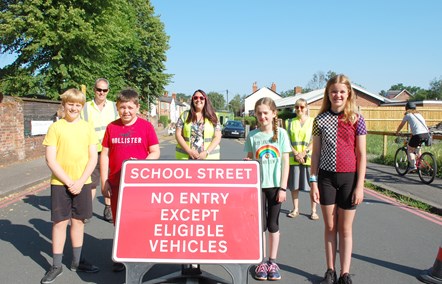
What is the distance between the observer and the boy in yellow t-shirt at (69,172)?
149 inches

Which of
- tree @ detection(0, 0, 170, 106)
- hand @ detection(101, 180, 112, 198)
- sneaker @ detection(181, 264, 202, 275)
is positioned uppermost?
tree @ detection(0, 0, 170, 106)

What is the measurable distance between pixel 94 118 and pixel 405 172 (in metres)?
7.68

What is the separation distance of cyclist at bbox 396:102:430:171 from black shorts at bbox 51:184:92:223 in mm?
7579

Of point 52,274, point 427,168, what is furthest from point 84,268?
point 427,168

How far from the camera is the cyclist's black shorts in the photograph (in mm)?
8812

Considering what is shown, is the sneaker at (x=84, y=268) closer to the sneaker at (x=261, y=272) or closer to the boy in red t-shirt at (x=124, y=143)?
the boy in red t-shirt at (x=124, y=143)

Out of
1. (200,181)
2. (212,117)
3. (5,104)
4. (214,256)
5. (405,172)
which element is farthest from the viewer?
(5,104)

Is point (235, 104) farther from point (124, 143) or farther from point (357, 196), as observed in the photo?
point (357, 196)

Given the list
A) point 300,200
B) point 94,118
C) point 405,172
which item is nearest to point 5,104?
point 94,118

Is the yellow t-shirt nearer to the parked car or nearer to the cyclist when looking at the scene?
the cyclist

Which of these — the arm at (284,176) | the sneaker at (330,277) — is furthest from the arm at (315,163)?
the sneaker at (330,277)

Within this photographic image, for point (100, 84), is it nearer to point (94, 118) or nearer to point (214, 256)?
point (94, 118)

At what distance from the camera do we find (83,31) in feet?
63.1

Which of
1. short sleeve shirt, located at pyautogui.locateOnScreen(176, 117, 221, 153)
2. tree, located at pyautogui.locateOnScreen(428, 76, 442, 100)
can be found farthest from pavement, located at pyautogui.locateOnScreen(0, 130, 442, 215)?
tree, located at pyautogui.locateOnScreen(428, 76, 442, 100)
